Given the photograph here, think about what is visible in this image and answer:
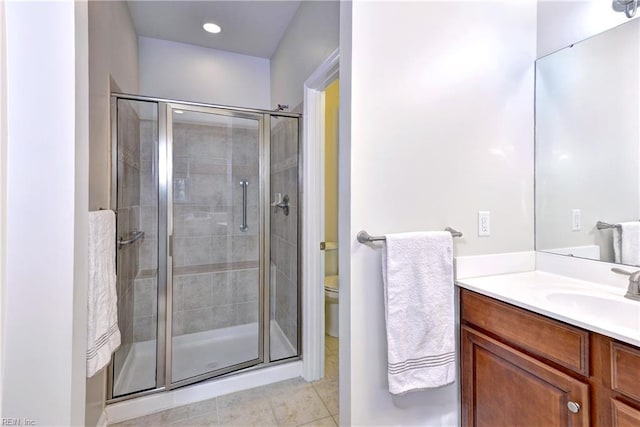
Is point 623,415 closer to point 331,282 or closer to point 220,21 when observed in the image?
point 331,282

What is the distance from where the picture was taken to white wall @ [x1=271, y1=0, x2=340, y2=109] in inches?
67.3

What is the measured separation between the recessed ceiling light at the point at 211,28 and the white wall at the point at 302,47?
21.2 inches

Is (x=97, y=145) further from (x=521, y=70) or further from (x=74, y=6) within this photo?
(x=521, y=70)

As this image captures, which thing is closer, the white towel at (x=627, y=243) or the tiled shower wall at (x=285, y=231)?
the white towel at (x=627, y=243)

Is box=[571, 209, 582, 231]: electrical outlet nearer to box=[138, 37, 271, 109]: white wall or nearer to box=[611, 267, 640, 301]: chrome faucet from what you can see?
box=[611, 267, 640, 301]: chrome faucet

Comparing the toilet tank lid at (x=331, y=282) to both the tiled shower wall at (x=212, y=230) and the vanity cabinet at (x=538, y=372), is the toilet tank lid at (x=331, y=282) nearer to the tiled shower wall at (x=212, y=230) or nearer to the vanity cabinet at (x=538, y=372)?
the tiled shower wall at (x=212, y=230)

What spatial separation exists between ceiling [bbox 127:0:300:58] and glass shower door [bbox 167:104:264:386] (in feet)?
2.77

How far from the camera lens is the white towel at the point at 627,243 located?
116 centimetres

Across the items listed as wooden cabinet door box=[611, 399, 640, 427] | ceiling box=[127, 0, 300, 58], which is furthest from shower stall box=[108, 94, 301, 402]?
wooden cabinet door box=[611, 399, 640, 427]

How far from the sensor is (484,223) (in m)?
1.40

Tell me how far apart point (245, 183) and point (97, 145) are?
3.37 ft

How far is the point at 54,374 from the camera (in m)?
0.78

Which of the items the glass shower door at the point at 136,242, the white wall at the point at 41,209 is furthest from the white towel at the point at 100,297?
the glass shower door at the point at 136,242

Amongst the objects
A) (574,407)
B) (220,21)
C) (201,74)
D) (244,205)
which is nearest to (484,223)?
(574,407)
